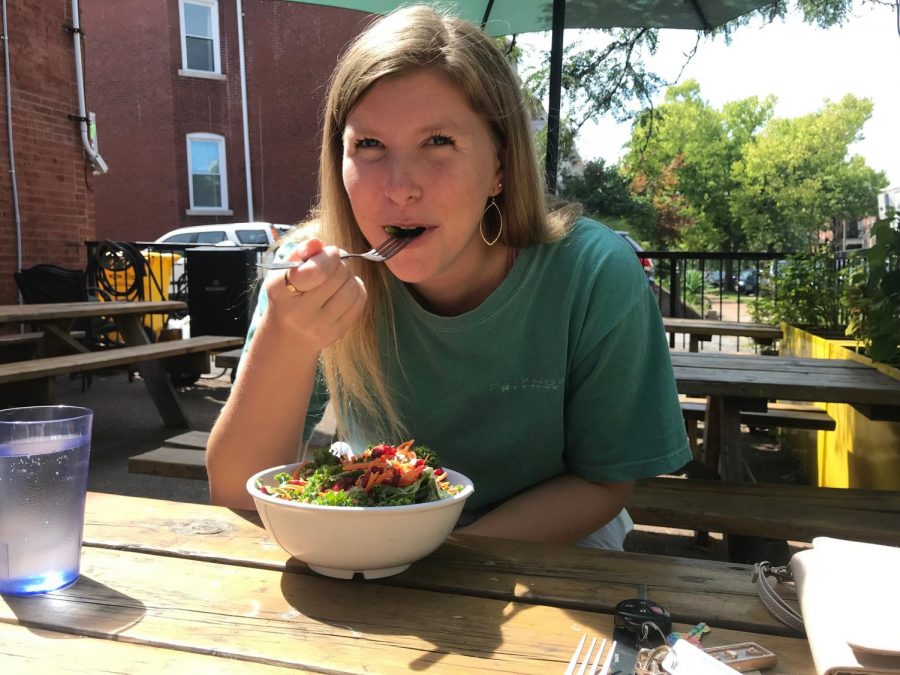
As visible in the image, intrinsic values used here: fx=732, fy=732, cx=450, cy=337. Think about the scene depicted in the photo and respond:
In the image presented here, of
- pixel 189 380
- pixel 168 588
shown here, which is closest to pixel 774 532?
pixel 168 588

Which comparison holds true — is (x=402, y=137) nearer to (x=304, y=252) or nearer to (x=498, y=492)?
(x=304, y=252)

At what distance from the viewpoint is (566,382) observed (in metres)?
1.47

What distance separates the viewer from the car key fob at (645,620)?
2.66 feet

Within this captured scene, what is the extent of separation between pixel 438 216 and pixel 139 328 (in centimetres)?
530

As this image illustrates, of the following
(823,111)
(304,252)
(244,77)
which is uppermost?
(823,111)

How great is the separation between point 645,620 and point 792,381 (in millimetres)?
2031

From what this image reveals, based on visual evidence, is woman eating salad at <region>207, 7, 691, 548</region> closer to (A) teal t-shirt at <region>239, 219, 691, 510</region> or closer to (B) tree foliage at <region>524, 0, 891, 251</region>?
(A) teal t-shirt at <region>239, 219, 691, 510</region>

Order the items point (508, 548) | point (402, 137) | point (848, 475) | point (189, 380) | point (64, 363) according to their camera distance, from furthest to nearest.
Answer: point (189, 380), point (64, 363), point (848, 475), point (402, 137), point (508, 548)

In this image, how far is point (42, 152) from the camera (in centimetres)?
762

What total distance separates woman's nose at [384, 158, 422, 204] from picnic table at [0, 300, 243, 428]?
313cm

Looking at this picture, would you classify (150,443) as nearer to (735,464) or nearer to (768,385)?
(735,464)

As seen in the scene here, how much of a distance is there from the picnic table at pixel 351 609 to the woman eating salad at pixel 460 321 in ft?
0.78

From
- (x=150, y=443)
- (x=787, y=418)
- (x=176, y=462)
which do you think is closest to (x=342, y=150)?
(x=176, y=462)

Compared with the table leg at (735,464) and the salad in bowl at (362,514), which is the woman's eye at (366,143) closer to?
the salad in bowl at (362,514)
